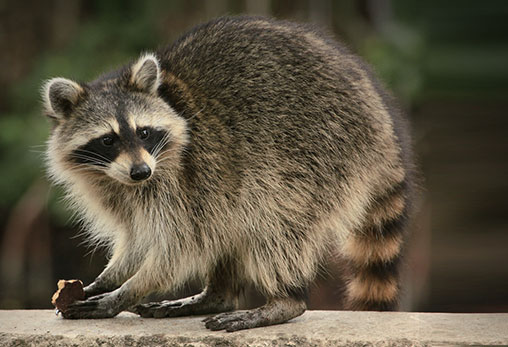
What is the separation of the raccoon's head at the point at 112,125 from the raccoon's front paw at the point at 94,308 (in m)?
0.60

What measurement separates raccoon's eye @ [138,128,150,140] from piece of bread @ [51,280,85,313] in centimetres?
77

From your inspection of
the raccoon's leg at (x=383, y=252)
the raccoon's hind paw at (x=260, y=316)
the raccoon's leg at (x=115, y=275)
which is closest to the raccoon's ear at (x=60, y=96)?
the raccoon's leg at (x=115, y=275)

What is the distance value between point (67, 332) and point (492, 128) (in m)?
2.29

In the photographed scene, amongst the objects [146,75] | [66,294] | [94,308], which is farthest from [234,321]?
[146,75]

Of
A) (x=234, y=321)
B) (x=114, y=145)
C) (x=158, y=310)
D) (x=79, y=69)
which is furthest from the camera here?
(x=79, y=69)

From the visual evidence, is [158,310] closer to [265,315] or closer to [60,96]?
[265,315]

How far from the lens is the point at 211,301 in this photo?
13.1 feet

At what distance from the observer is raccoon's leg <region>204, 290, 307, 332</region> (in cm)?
345

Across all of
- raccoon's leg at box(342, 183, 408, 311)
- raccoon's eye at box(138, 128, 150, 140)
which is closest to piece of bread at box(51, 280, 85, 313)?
raccoon's eye at box(138, 128, 150, 140)

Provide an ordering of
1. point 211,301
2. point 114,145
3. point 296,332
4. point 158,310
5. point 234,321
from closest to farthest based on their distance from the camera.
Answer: point 296,332, point 234,321, point 114,145, point 158,310, point 211,301

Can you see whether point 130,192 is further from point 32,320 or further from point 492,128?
point 492,128

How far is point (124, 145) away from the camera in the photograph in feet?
11.6

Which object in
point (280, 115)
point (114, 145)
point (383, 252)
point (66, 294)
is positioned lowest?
point (66, 294)

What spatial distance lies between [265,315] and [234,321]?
0.16 m
